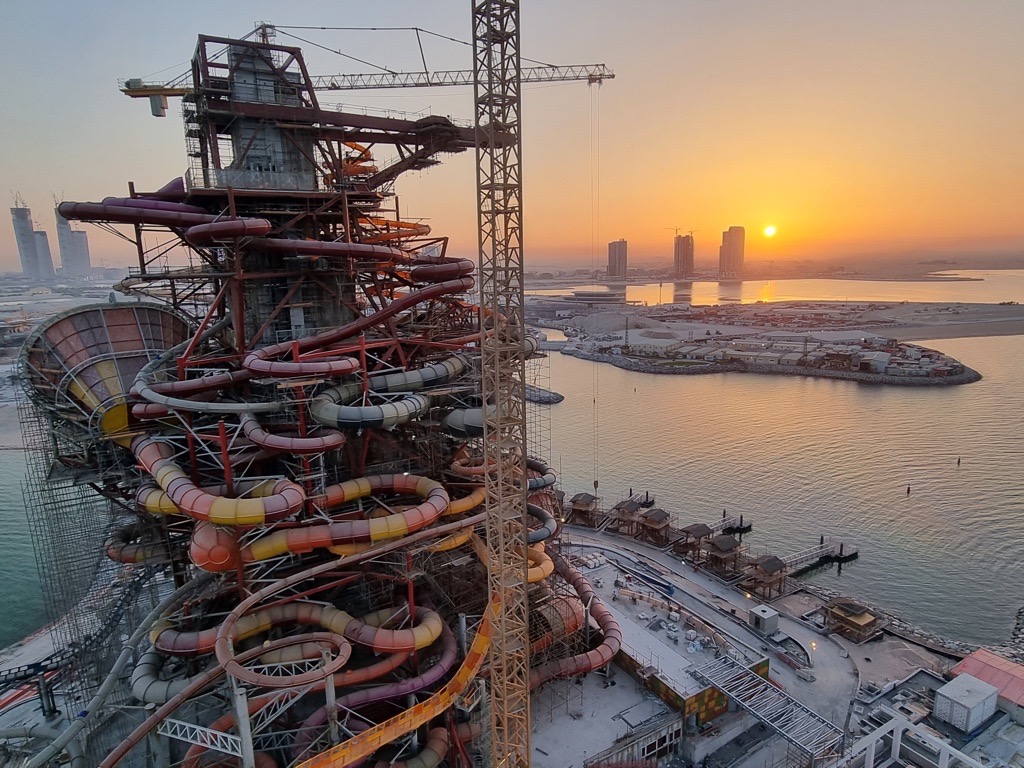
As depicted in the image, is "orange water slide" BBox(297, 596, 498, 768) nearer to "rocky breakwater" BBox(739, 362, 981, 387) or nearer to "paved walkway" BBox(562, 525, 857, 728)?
"paved walkway" BBox(562, 525, 857, 728)

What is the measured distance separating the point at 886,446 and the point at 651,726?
5852 cm

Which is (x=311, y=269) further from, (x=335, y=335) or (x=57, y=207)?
(x=57, y=207)

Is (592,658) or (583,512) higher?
(592,658)

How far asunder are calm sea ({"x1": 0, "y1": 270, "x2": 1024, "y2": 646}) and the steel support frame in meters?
33.7

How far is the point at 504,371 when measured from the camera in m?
20.4

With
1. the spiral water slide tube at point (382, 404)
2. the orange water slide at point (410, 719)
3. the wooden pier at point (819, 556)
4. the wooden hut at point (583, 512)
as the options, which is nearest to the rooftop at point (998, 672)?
the wooden pier at point (819, 556)

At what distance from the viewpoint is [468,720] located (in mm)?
25406

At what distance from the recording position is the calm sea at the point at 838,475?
140ft

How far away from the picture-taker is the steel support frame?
19703 mm

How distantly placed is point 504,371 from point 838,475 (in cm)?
5435

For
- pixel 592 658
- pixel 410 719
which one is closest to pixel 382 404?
pixel 410 719

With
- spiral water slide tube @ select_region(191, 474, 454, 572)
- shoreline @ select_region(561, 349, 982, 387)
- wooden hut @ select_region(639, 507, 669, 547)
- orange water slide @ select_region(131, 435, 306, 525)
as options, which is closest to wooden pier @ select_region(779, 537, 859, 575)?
wooden hut @ select_region(639, 507, 669, 547)

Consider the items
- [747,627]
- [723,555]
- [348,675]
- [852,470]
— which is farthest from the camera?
[852,470]

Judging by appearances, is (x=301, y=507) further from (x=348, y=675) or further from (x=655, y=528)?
(x=655, y=528)
